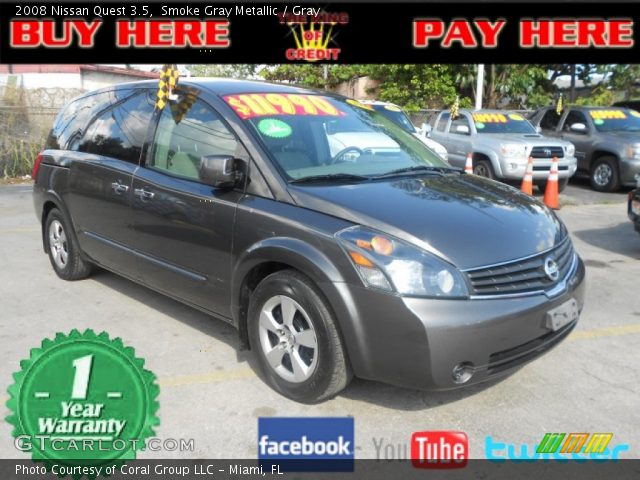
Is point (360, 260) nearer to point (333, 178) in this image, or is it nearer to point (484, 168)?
point (333, 178)

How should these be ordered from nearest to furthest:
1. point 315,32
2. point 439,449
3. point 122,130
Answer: point 439,449 < point 122,130 < point 315,32

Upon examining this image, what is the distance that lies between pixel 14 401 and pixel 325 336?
1571 millimetres

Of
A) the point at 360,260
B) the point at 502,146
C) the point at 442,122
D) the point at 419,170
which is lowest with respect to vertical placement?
the point at 360,260

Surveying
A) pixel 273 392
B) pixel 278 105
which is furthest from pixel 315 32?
pixel 273 392

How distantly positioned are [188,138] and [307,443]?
2.19 m

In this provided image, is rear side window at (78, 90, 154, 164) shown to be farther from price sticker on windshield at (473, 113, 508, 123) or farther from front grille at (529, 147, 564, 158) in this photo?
price sticker on windshield at (473, 113, 508, 123)

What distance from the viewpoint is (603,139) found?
40.9ft

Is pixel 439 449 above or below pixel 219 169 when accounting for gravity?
below

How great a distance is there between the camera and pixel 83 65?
862 inches

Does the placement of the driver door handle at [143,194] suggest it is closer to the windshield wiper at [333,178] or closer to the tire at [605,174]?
the windshield wiper at [333,178]

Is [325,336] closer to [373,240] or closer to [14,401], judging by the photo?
[373,240]

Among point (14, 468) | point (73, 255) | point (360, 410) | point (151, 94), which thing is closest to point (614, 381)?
point (360, 410)

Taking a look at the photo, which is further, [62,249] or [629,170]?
[629,170]

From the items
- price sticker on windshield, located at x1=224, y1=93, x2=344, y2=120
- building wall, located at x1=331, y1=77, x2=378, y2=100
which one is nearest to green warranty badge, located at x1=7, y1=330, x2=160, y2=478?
price sticker on windshield, located at x1=224, y1=93, x2=344, y2=120
